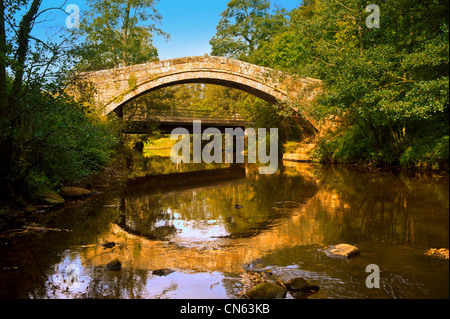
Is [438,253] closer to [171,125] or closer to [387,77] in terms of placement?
[387,77]

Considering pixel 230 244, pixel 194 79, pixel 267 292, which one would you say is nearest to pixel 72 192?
pixel 230 244

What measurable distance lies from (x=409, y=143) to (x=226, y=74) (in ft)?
27.1

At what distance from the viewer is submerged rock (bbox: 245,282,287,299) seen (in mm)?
2807

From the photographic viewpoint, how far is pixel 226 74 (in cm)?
1603

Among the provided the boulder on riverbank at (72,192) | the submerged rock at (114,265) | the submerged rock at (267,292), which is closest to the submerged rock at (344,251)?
the submerged rock at (267,292)

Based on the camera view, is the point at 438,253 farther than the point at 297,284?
Yes

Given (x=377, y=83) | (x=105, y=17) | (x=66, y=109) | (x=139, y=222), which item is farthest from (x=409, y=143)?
(x=105, y=17)

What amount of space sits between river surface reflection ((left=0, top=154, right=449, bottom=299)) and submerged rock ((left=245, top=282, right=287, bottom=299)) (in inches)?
7.2

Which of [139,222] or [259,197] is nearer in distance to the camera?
[139,222]

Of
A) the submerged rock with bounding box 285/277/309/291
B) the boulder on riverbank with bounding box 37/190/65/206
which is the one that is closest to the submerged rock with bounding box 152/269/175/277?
the submerged rock with bounding box 285/277/309/291

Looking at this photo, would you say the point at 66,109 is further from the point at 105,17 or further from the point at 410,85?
the point at 105,17

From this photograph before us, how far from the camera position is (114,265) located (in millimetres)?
3586

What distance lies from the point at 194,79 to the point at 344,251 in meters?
13.2

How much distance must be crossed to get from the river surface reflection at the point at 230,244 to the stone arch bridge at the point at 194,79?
742cm
